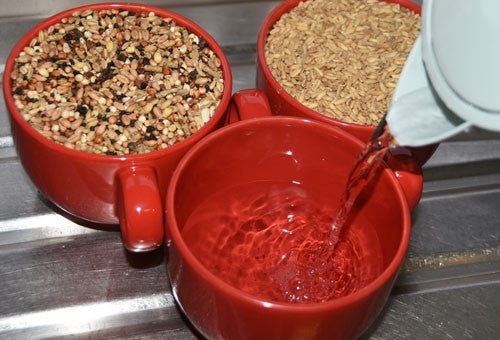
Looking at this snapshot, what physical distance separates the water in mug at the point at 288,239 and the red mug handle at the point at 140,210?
56 millimetres

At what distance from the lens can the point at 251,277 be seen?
0.71 metres

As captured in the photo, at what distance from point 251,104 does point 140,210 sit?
0.54 ft

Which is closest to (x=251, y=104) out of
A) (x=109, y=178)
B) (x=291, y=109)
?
(x=291, y=109)

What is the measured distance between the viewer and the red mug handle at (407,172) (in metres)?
0.69

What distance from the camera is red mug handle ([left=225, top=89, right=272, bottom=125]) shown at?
0.73m

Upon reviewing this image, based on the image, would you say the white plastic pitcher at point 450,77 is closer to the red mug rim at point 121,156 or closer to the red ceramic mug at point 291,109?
the red ceramic mug at point 291,109

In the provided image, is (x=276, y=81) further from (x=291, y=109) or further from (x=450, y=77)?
(x=450, y=77)

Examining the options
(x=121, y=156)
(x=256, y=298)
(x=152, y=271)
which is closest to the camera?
(x=256, y=298)

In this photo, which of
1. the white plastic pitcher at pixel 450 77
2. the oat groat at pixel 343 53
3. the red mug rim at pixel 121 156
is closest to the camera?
the white plastic pitcher at pixel 450 77

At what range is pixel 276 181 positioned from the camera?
2.54 feet

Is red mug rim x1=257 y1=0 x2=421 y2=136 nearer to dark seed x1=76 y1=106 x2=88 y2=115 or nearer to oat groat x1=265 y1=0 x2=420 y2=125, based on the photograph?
oat groat x1=265 y1=0 x2=420 y2=125

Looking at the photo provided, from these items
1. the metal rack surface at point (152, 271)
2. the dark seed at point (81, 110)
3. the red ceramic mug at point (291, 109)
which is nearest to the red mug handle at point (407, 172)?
the red ceramic mug at point (291, 109)

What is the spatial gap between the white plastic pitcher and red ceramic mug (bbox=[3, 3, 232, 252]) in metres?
0.18

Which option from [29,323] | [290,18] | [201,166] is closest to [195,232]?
[201,166]
